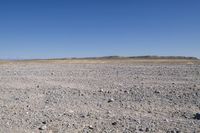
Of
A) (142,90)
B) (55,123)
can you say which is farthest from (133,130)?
(142,90)

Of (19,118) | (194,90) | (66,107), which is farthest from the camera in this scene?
(194,90)

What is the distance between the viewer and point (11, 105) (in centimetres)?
1091

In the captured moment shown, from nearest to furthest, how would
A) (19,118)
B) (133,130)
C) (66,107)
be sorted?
(133,130) < (19,118) < (66,107)

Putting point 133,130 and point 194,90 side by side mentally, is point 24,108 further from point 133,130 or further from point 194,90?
point 194,90

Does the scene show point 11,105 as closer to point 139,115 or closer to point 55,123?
point 55,123

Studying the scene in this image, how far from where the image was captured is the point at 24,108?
1029 cm

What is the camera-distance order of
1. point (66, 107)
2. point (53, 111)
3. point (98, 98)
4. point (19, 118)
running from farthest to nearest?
point (98, 98), point (66, 107), point (53, 111), point (19, 118)

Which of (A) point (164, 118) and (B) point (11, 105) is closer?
(A) point (164, 118)

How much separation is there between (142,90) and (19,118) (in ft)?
22.0

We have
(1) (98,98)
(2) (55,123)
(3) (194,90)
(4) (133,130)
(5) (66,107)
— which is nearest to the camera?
(4) (133,130)

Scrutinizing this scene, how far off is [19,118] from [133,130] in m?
3.57

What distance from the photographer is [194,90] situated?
44.1 feet

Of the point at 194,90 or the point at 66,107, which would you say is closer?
the point at 66,107

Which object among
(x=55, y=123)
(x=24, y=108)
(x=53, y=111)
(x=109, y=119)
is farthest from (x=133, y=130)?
(x=24, y=108)
